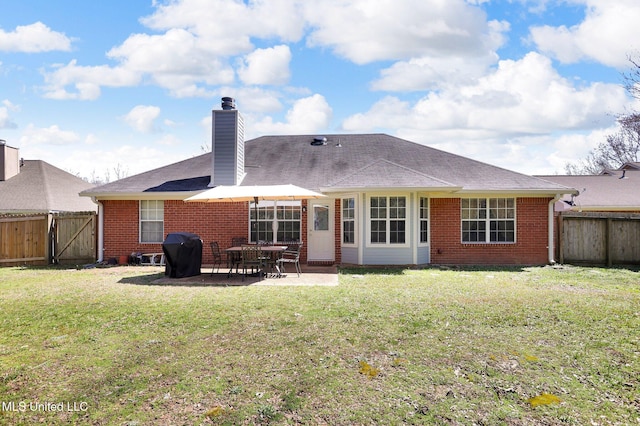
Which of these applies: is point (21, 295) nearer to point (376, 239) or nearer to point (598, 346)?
point (376, 239)

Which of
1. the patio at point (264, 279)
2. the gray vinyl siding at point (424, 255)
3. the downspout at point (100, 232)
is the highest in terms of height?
the downspout at point (100, 232)

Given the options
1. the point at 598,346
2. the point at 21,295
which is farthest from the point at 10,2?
the point at 598,346

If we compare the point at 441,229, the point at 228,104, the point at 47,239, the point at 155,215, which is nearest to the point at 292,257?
the point at 155,215

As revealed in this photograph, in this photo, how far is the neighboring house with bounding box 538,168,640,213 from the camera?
21000 mm

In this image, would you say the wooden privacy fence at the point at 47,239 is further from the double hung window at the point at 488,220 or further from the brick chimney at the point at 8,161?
the double hung window at the point at 488,220

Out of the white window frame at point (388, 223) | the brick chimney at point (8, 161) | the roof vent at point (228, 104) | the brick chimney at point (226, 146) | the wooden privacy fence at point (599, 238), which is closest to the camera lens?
the white window frame at point (388, 223)

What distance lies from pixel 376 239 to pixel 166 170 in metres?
9.11

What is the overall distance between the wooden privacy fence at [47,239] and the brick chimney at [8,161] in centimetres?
850

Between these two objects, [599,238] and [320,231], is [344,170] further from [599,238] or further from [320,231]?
[599,238]

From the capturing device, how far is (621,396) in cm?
459

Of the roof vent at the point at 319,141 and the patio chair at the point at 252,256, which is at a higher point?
the roof vent at the point at 319,141

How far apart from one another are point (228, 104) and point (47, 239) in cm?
826

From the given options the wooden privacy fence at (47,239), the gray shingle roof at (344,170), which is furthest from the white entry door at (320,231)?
the wooden privacy fence at (47,239)

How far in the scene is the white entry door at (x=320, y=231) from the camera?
15516 mm
